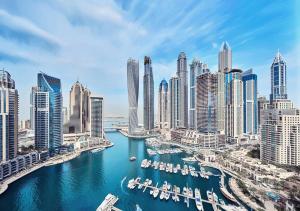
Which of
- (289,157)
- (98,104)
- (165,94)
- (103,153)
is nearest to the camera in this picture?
(289,157)

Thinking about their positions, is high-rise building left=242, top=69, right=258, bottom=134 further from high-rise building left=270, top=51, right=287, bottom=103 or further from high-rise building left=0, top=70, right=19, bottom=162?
high-rise building left=0, top=70, right=19, bottom=162

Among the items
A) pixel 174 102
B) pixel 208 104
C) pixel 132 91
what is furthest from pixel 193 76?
pixel 208 104

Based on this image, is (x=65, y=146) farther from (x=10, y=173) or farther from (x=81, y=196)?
(x=81, y=196)

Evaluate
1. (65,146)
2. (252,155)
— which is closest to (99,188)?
(65,146)

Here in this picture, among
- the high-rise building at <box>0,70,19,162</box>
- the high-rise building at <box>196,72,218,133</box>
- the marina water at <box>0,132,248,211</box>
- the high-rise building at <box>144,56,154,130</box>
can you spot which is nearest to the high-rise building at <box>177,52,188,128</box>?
the high-rise building at <box>144,56,154,130</box>

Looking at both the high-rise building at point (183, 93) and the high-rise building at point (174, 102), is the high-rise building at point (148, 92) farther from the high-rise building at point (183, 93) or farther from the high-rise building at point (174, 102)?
the high-rise building at point (183, 93)

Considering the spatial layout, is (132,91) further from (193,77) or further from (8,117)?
(8,117)
